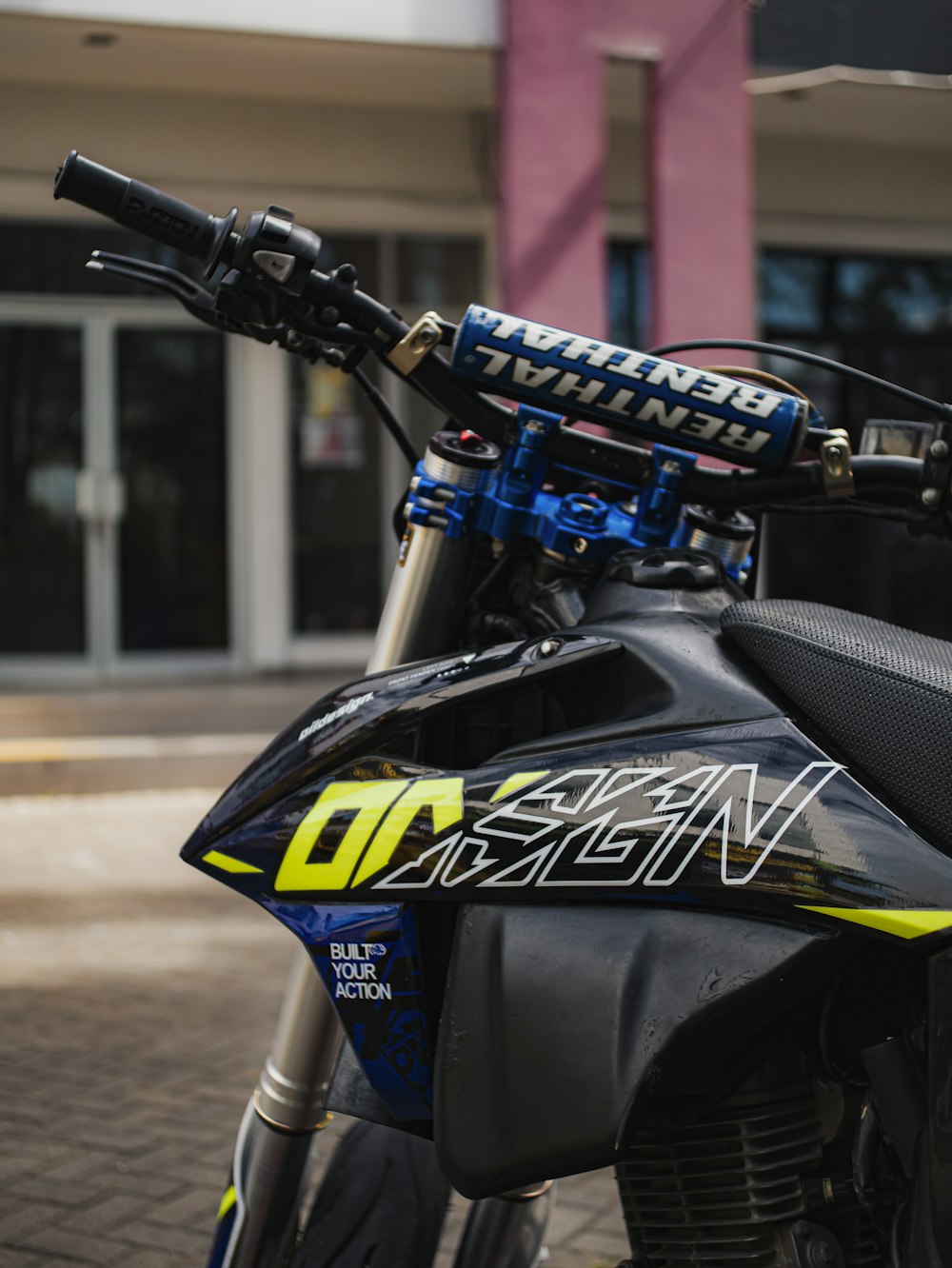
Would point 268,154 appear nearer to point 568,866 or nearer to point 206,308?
point 206,308

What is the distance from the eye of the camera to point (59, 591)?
10.9 meters

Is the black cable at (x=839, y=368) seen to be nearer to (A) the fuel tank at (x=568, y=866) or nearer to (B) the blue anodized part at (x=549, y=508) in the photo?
(B) the blue anodized part at (x=549, y=508)

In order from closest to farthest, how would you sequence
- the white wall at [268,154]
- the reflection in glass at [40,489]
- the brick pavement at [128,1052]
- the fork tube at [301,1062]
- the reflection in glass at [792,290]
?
the fork tube at [301,1062], the brick pavement at [128,1052], the white wall at [268,154], the reflection in glass at [40,489], the reflection in glass at [792,290]

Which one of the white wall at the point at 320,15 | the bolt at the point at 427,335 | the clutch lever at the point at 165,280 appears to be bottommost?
the bolt at the point at 427,335

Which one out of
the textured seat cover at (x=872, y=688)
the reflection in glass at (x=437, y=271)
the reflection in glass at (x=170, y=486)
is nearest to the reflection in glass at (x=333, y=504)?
the reflection in glass at (x=170, y=486)

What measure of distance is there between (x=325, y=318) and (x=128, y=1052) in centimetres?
298

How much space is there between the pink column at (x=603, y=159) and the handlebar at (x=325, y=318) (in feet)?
24.8

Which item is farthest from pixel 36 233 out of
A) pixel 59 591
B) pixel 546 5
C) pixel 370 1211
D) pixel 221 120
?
pixel 370 1211

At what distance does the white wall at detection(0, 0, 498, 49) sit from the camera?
339 inches

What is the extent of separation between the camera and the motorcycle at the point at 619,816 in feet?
4.37

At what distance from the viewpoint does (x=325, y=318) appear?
65.3 inches

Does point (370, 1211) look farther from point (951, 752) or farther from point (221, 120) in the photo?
point (221, 120)

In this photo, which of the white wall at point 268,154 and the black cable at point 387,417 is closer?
the black cable at point 387,417

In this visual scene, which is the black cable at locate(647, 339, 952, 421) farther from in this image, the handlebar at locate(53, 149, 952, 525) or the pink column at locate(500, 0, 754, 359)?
the pink column at locate(500, 0, 754, 359)
